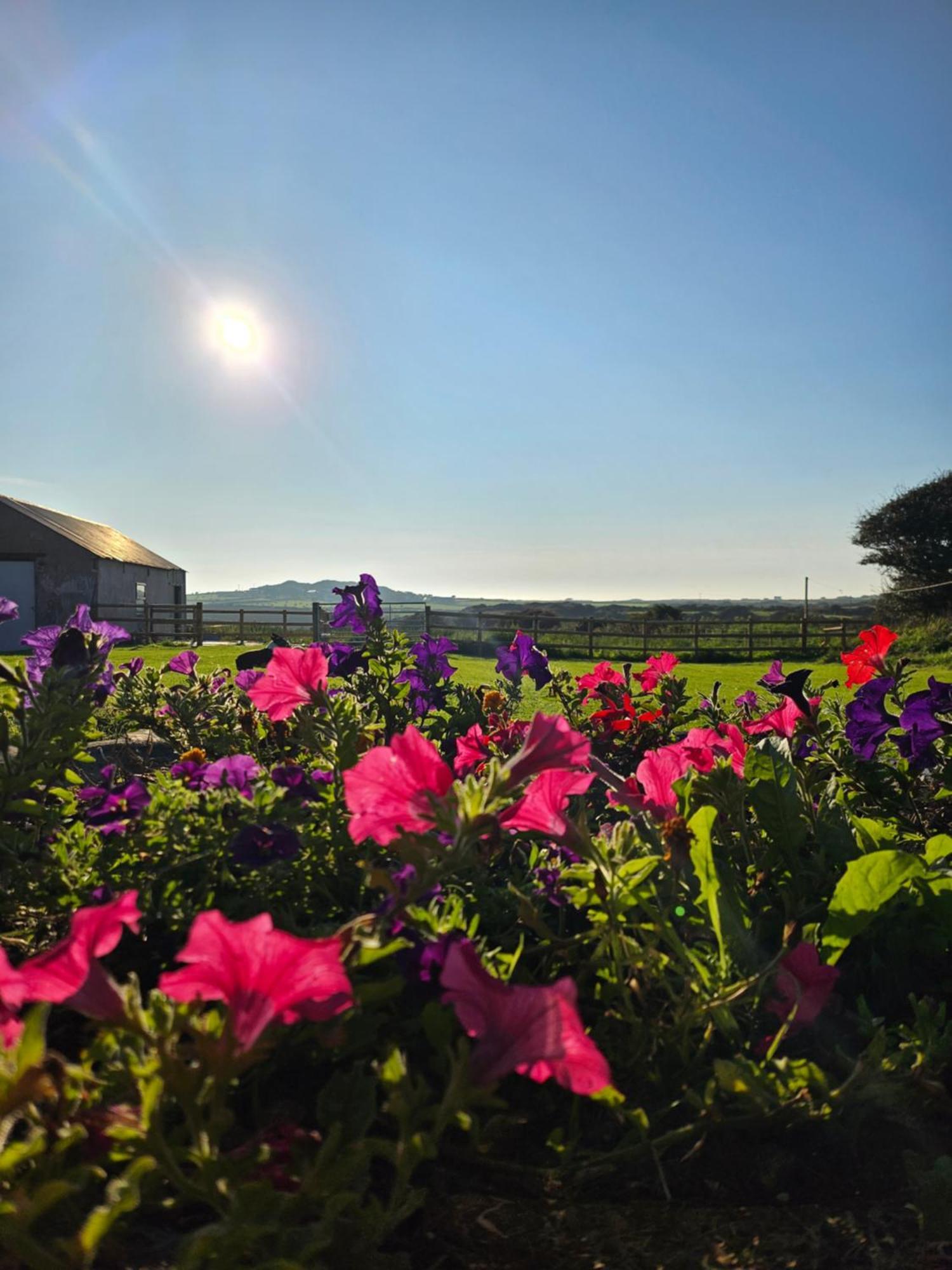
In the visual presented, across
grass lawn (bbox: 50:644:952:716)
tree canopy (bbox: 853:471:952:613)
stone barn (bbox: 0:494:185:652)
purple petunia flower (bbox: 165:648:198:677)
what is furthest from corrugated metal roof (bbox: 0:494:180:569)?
purple petunia flower (bbox: 165:648:198:677)

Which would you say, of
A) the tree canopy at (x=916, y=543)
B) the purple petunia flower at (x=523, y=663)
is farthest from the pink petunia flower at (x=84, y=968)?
the tree canopy at (x=916, y=543)

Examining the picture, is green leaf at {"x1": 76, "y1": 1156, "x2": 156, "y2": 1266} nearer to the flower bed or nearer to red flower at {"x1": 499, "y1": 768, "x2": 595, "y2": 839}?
the flower bed

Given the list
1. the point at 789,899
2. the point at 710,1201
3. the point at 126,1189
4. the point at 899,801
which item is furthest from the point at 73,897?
the point at 899,801

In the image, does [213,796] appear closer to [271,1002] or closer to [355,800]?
[355,800]

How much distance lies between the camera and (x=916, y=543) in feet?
81.6

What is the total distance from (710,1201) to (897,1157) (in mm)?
269

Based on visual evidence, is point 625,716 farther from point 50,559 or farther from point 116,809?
point 50,559

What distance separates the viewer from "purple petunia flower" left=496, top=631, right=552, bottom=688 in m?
2.90

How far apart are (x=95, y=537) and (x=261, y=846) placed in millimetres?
35499

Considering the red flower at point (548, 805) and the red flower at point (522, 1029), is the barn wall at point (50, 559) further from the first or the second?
the red flower at point (522, 1029)

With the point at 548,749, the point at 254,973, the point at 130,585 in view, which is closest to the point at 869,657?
the point at 548,749

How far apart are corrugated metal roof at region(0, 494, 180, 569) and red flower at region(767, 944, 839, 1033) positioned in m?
31.2

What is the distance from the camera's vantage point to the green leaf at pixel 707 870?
1.16 metres

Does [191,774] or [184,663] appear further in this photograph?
[184,663]
